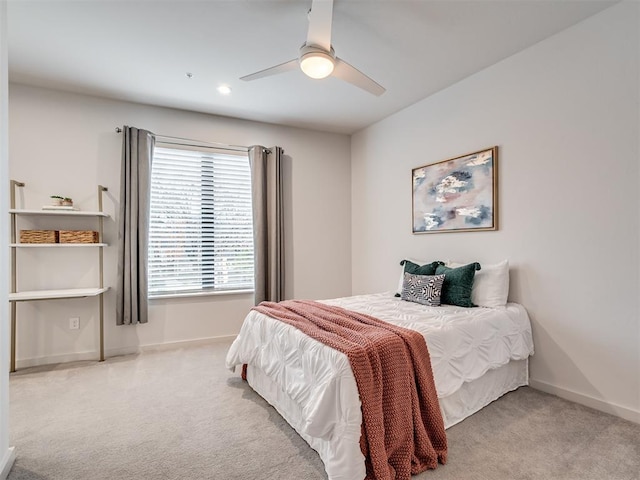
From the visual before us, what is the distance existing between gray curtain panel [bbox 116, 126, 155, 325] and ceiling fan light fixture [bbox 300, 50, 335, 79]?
237cm

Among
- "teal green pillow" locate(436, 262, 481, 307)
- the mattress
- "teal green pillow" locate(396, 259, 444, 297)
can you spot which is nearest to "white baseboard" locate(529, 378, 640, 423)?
the mattress

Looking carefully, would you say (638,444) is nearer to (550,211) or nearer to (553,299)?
(553,299)

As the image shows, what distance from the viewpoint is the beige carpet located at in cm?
172

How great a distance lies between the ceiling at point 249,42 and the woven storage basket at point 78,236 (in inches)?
57.7

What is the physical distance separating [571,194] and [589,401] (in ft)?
4.92

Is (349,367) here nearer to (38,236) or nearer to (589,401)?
(589,401)

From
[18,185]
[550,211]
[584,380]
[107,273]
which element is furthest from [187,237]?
[584,380]

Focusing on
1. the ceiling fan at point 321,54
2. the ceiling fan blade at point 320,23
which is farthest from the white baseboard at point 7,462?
the ceiling fan blade at point 320,23

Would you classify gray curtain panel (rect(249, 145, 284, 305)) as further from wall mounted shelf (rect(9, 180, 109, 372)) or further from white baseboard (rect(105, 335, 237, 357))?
wall mounted shelf (rect(9, 180, 109, 372))

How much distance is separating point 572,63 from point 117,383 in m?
4.45

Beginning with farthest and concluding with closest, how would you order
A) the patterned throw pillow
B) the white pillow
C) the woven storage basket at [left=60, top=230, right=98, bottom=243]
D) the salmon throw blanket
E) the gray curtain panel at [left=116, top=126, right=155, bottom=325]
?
1. the gray curtain panel at [left=116, top=126, right=155, bottom=325]
2. the woven storage basket at [left=60, top=230, right=98, bottom=243]
3. the patterned throw pillow
4. the white pillow
5. the salmon throw blanket

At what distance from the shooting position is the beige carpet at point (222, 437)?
1.72 metres

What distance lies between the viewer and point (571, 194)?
2455mm

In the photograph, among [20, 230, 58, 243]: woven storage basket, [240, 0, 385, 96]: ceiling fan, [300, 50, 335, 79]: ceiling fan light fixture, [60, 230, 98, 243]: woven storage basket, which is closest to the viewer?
[240, 0, 385, 96]: ceiling fan
